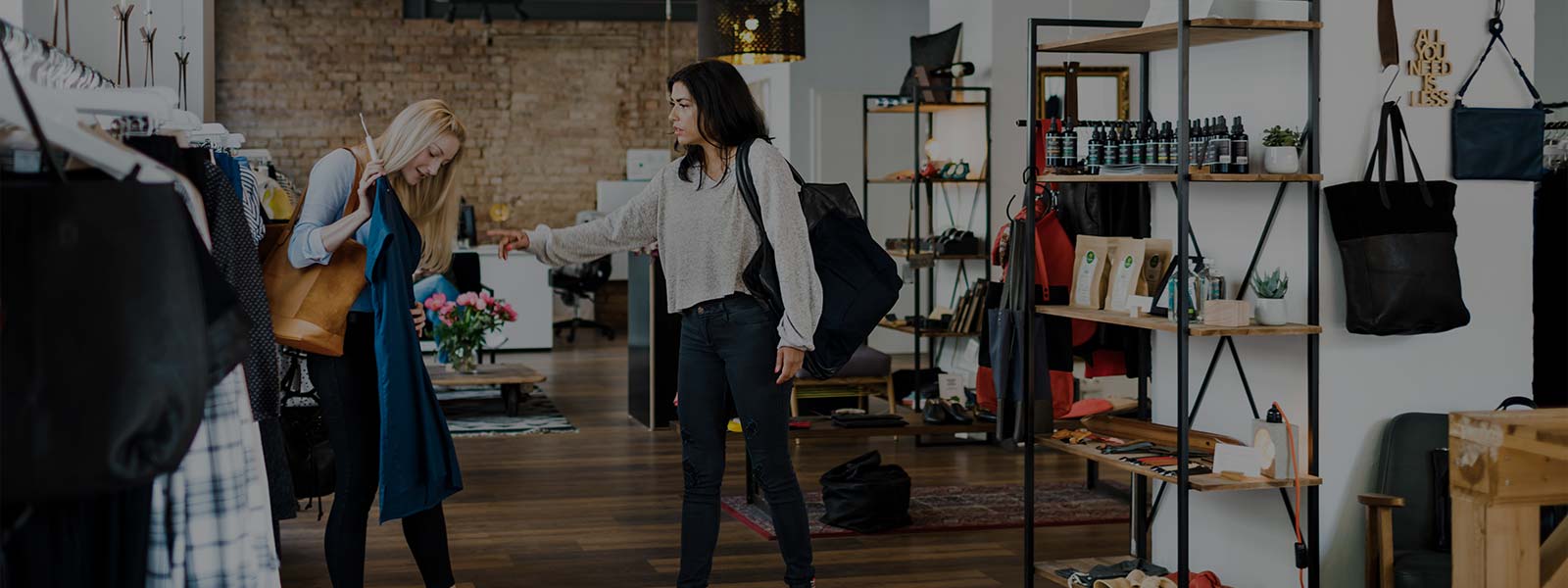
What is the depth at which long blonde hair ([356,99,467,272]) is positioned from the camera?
3482mm

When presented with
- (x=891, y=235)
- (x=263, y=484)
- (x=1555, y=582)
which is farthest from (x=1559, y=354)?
(x=891, y=235)

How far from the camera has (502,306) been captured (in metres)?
8.45

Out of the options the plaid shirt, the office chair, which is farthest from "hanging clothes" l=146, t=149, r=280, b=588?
the office chair

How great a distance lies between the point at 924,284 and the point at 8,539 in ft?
31.0

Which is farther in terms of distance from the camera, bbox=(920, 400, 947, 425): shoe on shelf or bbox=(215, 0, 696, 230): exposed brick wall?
bbox=(215, 0, 696, 230): exposed brick wall

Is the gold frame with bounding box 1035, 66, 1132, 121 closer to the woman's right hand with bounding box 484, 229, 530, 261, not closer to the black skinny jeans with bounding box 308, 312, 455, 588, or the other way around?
the woman's right hand with bounding box 484, 229, 530, 261

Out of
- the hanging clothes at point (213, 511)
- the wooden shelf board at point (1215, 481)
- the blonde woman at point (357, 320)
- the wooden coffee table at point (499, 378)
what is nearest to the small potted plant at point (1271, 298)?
the wooden shelf board at point (1215, 481)

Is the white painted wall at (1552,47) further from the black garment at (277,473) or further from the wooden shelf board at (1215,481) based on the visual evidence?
the black garment at (277,473)

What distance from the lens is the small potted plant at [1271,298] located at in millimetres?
3557

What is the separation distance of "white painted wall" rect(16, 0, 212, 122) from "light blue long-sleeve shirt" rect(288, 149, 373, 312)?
3.64 ft

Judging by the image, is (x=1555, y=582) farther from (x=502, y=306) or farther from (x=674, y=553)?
(x=502, y=306)

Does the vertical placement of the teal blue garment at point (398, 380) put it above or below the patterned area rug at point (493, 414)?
above

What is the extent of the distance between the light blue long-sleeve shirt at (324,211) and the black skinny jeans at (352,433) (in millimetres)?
111

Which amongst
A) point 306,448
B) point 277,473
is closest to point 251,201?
point 277,473
